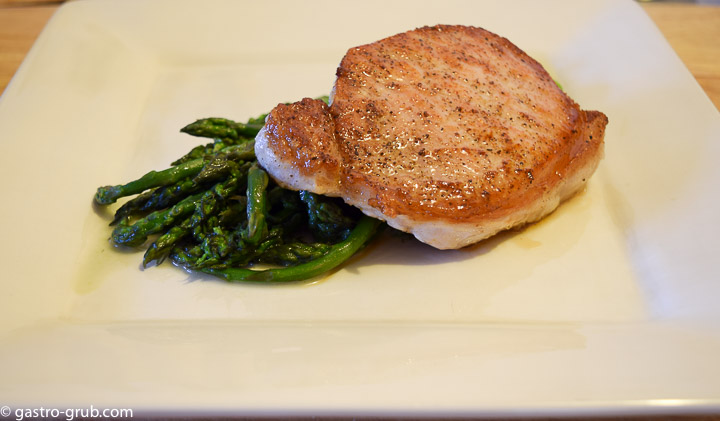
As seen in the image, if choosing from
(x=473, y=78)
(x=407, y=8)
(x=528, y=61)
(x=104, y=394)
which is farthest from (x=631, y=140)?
(x=104, y=394)

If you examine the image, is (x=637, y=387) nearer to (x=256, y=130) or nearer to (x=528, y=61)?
(x=528, y=61)

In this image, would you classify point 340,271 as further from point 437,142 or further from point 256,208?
point 437,142

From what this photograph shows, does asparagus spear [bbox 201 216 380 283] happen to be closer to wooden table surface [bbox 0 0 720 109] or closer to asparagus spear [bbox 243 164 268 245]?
asparagus spear [bbox 243 164 268 245]

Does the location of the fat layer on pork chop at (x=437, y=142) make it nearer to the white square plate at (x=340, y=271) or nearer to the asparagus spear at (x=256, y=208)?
the asparagus spear at (x=256, y=208)

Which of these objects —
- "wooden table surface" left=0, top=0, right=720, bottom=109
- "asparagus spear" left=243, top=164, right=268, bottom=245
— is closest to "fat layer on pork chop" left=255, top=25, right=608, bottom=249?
"asparagus spear" left=243, top=164, right=268, bottom=245
